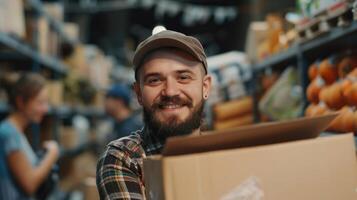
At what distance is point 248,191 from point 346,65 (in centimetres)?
140

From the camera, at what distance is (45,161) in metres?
3.75

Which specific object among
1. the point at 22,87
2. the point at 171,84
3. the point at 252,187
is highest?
the point at 171,84

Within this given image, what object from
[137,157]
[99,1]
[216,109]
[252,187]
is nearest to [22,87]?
[216,109]

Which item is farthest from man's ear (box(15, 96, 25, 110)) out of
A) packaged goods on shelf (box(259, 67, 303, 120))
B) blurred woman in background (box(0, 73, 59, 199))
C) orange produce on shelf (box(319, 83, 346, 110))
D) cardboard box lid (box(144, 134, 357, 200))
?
cardboard box lid (box(144, 134, 357, 200))

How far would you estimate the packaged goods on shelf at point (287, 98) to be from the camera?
3.39m

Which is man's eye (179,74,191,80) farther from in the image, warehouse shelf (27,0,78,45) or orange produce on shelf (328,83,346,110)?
warehouse shelf (27,0,78,45)

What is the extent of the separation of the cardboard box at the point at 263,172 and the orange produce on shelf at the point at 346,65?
1137 millimetres

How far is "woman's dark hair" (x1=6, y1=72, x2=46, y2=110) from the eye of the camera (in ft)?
11.6

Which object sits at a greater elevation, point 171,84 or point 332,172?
point 171,84

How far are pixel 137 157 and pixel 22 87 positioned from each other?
7.18ft

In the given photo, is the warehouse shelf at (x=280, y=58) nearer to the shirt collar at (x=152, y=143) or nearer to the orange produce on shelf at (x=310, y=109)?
the orange produce on shelf at (x=310, y=109)

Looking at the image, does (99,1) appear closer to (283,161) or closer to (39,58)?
(39,58)

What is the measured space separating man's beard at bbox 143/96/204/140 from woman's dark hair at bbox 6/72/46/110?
214cm

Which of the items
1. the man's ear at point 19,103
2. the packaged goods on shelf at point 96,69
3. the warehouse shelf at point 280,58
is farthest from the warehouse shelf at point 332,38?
the packaged goods on shelf at point 96,69
